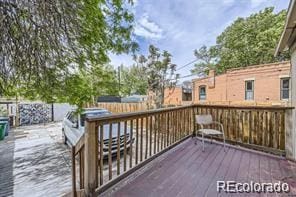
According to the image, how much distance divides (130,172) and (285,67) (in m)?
13.3

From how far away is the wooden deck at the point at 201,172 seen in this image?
235 cm

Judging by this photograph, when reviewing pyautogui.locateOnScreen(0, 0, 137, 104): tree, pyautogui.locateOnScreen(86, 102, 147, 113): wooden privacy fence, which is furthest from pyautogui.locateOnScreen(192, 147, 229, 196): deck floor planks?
pyautogui.locateOnScreen(86, 102, 147, 113): wooden privacy fence

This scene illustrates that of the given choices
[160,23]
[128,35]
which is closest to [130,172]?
[128,35]

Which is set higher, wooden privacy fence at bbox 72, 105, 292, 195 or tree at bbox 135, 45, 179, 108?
tree at bbox 135, 45, 179, 108

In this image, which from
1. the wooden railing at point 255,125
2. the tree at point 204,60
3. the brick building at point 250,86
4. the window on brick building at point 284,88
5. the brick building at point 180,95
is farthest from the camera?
the tree at point 204,60

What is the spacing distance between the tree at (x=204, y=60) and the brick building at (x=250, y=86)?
821 cm

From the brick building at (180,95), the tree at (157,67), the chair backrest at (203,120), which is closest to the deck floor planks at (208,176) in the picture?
the chair backrest at (203,120)

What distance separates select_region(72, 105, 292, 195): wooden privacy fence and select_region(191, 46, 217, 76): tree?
21197 mm

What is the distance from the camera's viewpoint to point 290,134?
351cm

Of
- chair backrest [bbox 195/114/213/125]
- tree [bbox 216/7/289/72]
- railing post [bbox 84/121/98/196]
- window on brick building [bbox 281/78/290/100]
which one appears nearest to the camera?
railing post [bbox 84/121/98/196]

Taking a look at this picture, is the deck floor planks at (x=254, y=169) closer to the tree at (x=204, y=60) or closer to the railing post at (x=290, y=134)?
the railing post at (x=290, y=134)

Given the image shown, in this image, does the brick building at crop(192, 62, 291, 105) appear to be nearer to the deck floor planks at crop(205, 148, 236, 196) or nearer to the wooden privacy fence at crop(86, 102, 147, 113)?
the wooden privacy fence at crop(86, 102, 147, 113)

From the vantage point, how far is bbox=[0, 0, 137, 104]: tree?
2500 millimetres

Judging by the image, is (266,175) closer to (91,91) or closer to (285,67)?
(91,91)
